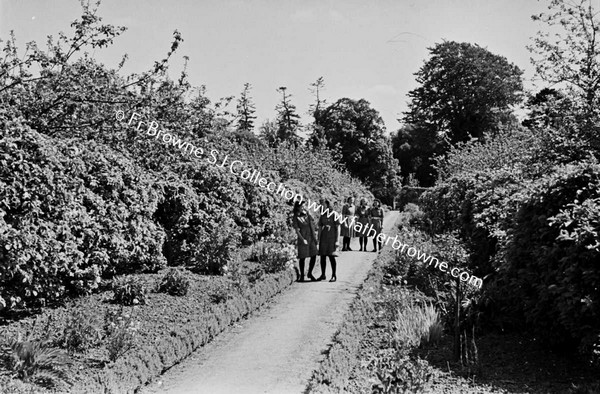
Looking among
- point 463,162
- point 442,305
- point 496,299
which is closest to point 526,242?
point 496,299

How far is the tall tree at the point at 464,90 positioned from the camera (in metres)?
44.8

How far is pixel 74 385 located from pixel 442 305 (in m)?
4.96

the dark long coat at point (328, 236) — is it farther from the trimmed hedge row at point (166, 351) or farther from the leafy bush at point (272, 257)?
the trimmed hedge row at point (166, 351)

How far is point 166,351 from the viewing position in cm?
626

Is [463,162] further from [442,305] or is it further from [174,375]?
[174,375]

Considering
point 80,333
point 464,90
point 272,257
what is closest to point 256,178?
point 272,257

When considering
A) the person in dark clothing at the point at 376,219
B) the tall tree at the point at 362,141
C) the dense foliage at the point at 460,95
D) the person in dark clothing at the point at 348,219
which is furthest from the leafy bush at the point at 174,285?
the tall tree at the point at 362,141

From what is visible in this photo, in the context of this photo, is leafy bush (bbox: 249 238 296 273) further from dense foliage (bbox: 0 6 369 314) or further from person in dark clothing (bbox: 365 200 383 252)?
person in dark clothing (bbox: 365 200 383 252)

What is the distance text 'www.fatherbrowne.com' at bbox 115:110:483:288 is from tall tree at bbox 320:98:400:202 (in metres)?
29.9

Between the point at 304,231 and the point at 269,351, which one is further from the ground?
the point at 304,231

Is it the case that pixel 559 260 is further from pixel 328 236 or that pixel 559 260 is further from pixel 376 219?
pixel 376 219

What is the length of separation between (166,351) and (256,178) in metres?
8.63

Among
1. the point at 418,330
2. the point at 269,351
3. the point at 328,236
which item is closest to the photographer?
the point at 418,330

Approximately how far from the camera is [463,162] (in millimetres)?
22297
